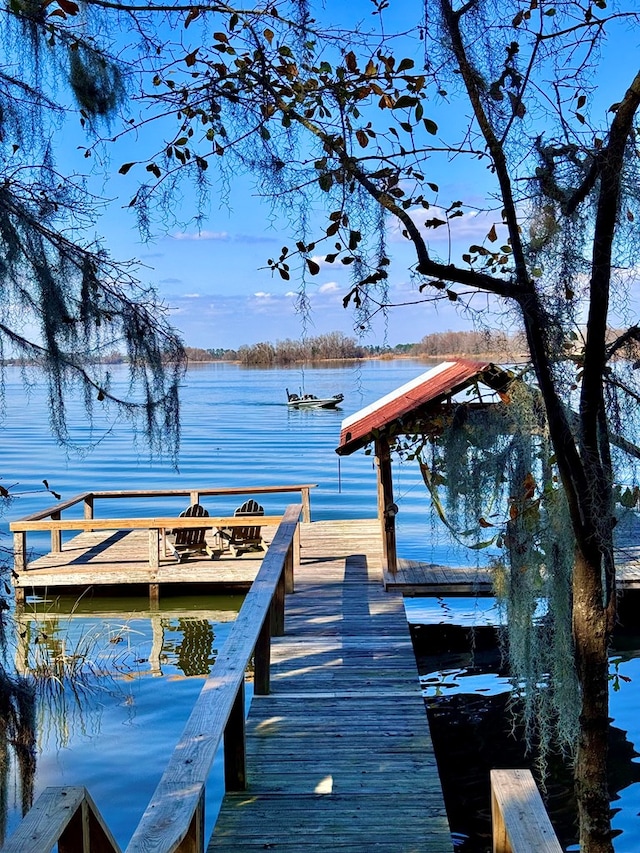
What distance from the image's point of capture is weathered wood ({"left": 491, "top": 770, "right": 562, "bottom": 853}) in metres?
2.21

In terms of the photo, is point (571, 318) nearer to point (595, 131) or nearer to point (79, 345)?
point (595, 131)

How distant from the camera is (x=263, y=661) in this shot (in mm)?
5891

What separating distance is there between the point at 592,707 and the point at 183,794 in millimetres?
1414

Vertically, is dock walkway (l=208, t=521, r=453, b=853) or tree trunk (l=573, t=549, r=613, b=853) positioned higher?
tree trunk (l=573, t=549, r=613, b=853)

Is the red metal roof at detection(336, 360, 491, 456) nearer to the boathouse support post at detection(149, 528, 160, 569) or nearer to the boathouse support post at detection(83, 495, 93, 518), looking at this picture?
the boathouse support post at detection(149, 528, 160, 569)

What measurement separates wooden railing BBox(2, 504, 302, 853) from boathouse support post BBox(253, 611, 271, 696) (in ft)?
2.09

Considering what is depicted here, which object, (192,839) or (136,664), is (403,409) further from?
(192,839)

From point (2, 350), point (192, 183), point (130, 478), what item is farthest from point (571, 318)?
point (130, 478)

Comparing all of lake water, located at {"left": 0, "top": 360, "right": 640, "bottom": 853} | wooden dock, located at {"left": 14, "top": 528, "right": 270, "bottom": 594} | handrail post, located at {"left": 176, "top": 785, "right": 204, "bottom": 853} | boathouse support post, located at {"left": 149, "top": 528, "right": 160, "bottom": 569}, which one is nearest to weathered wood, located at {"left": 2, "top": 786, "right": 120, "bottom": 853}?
handrail post, located at {"left": 176, "top": 785, "right": 204, "bottom": 853}

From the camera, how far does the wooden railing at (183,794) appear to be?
208 cm

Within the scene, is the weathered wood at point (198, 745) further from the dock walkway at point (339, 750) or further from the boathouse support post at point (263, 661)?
the dock walkway at point (339, 750)

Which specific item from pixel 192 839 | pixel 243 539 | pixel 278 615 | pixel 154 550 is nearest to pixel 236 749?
pixel 192 839

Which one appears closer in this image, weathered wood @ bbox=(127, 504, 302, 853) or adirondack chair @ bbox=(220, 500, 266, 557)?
weathered wood @ bbox=(127, 504, 302, 853)

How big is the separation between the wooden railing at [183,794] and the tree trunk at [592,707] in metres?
1.27
